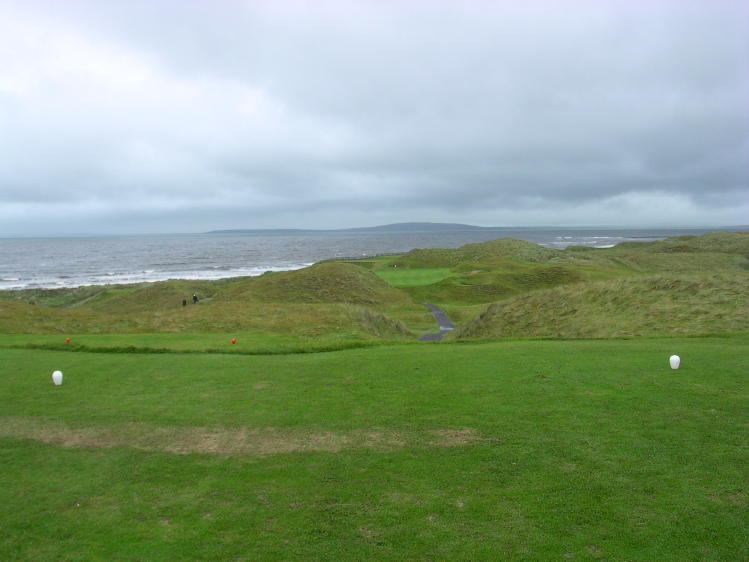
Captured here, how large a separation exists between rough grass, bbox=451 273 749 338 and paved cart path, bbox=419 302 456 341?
1.66m

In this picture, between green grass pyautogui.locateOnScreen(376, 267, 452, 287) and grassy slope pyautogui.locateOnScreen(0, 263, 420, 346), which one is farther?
green grass pyautogui.locateOnScreen(376, 267, 452, 287)

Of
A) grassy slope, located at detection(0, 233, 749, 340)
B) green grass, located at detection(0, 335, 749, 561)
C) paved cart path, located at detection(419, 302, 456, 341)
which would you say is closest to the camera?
green grass, located at detection(0, 335, 749, 561)

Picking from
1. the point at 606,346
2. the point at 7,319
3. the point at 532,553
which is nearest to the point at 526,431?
the point at 532,553

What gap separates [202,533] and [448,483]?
3.57 metres

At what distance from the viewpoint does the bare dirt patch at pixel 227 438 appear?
866 cm

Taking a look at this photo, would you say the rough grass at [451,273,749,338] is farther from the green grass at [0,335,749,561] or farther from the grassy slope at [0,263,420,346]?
the green grass at [0,335,749,561]

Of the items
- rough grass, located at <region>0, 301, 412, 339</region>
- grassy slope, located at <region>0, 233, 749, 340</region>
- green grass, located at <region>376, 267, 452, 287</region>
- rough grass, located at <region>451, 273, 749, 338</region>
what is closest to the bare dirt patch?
grassy slope, located at <region>0, 233, 749, 340</region>

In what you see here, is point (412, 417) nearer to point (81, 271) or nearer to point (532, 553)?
point (532, 553)

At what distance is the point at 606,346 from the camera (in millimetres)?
15453

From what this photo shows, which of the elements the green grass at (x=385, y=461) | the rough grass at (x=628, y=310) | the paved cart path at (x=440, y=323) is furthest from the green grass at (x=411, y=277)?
the green grass at (x=385, y=461)

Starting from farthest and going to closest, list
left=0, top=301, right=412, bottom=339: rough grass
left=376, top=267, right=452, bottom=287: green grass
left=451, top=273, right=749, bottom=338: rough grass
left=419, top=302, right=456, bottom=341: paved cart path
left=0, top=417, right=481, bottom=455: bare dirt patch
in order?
left=376, top=267, right=452, bottom=287: green grass → left=419, top=302, right=456, bottom=341: paved cart path → left=0, top=301, right=412, bottom=339: rough grass → left=451, top=273, right=749, bottom=338: rough grass → left=0, top=417, right=481, bottom=455: bare dirt patch

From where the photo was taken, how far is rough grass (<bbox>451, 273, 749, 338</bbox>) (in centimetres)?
2052

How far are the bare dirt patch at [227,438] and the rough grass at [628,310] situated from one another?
1439 centimetres

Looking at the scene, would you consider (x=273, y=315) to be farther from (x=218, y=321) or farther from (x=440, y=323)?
(x=440, y=323)
